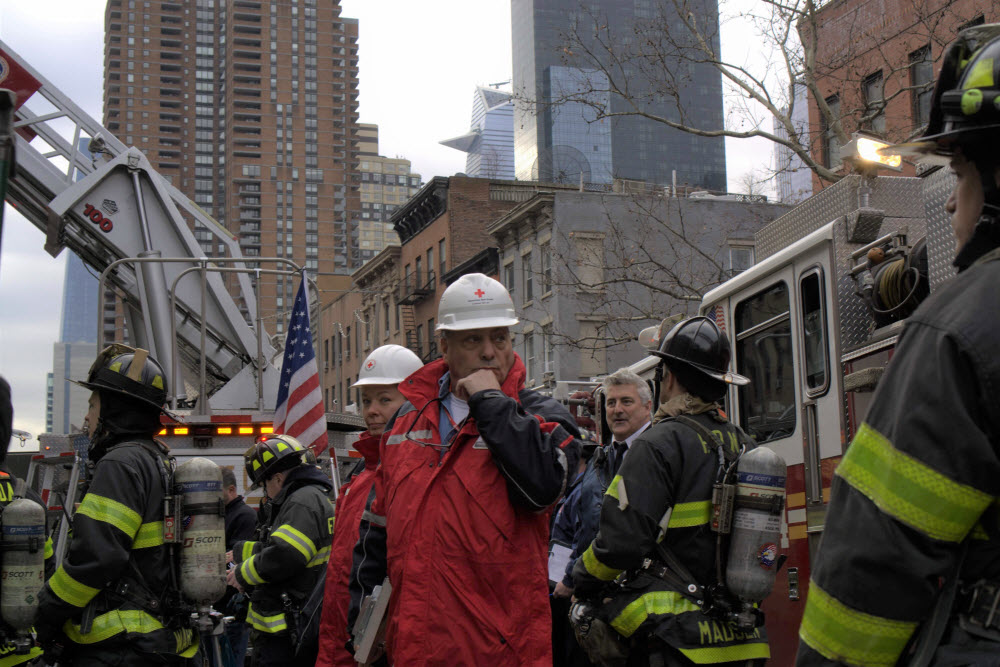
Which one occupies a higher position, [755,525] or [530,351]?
[530,351]

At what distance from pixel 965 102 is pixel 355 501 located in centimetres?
424

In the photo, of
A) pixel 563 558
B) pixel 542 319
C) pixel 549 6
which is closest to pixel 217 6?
pixel 549 6

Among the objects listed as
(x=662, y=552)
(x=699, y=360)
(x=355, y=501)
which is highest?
(x=699, y=360)

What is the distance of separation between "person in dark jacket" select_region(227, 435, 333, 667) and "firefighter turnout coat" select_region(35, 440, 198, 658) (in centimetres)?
124

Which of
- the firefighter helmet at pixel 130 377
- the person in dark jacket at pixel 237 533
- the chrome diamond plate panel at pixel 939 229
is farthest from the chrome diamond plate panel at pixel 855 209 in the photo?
the person in dark jacket at pixel 237 533

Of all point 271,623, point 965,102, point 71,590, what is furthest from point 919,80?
point 965,102

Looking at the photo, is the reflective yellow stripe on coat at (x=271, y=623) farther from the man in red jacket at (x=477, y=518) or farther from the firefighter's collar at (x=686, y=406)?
the firefighter's collar at (x=686, y=406)

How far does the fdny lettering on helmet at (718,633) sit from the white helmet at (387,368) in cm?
294

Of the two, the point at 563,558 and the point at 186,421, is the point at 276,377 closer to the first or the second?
the point at 186,421

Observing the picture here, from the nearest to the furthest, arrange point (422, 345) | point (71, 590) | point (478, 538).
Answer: point (478, 538), point (71, 590), point (422, 345)

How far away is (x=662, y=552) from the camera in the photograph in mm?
3881

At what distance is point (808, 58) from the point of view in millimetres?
16562

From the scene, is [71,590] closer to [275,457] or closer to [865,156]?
[275,457]

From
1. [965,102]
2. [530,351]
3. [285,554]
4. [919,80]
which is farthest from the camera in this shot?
[530,351]
